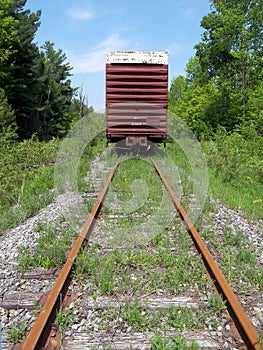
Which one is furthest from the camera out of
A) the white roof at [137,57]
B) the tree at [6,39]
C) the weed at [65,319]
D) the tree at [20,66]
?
the tree at [20,66]

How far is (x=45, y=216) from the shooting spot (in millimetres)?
5812

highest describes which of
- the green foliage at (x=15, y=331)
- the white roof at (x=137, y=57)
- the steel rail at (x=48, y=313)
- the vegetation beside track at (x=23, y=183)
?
the white roof at (x=137, y=57)

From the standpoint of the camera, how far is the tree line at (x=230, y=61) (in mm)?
23969

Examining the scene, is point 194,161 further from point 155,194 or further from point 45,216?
point 45,216

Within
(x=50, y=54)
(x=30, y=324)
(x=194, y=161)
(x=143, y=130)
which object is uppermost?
(x=50, y=54)

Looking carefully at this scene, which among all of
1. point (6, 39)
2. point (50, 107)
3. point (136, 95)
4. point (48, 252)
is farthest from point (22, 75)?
point (48, 252)

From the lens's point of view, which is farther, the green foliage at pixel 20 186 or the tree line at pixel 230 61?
the tree line at pixel 230 61

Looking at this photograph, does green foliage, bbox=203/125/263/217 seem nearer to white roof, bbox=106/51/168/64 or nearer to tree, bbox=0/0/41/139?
white roof, bbox=106/51/168/64

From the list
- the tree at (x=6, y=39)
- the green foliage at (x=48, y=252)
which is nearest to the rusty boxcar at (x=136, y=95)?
the green foliage at (x=48, y=252)

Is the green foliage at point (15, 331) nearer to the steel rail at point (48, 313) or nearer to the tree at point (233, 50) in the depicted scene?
the steel rail at point (48, 313)

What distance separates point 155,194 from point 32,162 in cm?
683

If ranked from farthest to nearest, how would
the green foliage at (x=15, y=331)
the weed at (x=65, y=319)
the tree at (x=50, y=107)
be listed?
the tree at (x=50, y=107) < the weed at (x=65, y=319) < the green foliage at (x=15, y=331)

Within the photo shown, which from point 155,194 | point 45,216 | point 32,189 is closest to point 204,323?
point 45,216

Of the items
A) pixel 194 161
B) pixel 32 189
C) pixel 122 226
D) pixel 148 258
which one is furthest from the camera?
pixel 194 161
